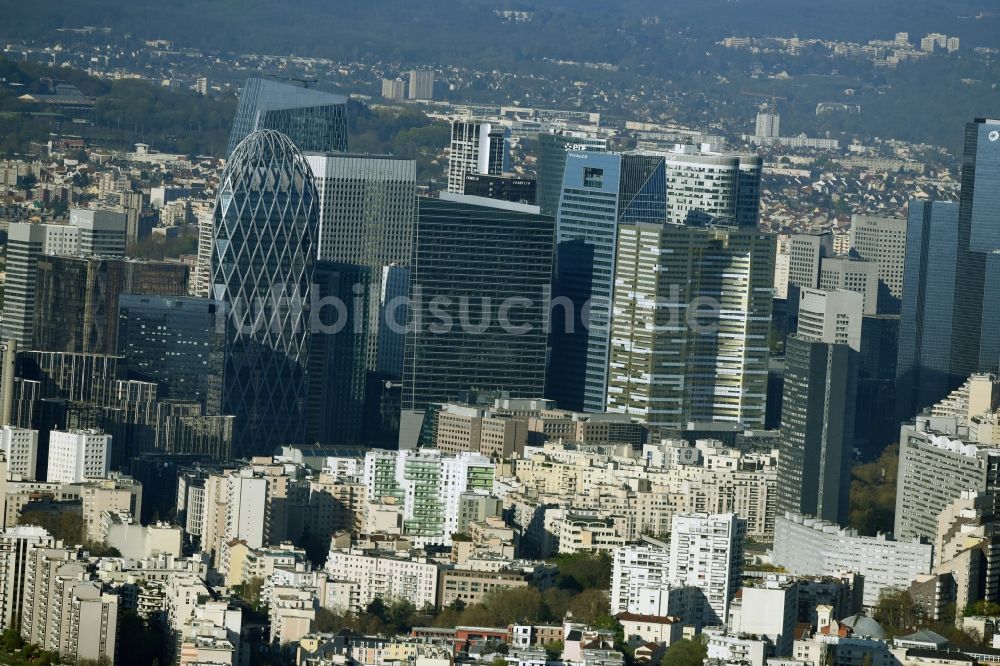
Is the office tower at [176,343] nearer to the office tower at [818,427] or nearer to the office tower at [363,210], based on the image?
the office tower at [363,210]

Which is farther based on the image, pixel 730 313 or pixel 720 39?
pixel 720 39

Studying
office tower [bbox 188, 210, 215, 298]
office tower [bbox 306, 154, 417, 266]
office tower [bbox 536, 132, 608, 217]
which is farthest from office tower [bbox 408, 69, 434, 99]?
office tower [bbox 306, 154, 417, 266]

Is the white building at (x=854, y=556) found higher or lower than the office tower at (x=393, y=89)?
lower

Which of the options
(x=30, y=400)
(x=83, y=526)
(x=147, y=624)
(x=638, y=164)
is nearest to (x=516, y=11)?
(x=638, y=164)

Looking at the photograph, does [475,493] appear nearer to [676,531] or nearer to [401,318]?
[676,531]

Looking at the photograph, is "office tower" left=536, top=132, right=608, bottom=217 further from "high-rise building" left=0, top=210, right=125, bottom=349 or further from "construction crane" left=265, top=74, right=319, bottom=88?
"construction crane" left=265, top=74, right=319, bottom=88

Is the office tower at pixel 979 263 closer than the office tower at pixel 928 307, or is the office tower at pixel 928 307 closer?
the office tower at pixel 928 307

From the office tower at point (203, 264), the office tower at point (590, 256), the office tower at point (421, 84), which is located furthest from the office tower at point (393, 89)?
the office tower at point (590, 256)
